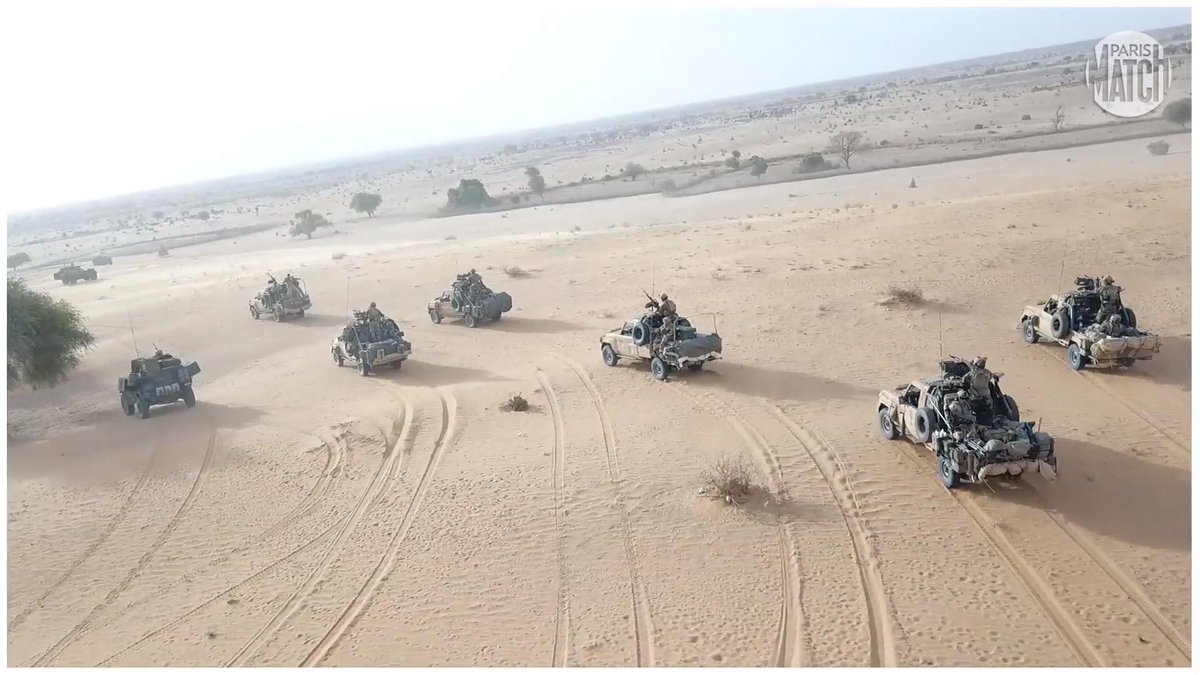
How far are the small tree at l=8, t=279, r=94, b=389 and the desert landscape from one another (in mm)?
787

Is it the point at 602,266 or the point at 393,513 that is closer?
the point at 393,513

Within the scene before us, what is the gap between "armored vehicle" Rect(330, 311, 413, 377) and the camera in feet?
65.7

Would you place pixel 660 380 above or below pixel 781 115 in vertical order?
below

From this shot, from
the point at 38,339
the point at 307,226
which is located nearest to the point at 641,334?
the point at 38,339

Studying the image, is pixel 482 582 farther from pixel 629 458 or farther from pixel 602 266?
pixel 602 266

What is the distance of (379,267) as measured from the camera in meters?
37.4

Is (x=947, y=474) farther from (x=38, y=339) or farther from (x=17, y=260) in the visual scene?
(x=17, y=260)

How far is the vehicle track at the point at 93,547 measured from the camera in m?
10.1

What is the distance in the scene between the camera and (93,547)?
11.8 m

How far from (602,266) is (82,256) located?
50.6 m

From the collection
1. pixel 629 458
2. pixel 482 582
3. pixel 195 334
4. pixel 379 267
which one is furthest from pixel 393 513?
pixel 379 267

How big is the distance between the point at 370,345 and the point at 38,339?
8.05 metres

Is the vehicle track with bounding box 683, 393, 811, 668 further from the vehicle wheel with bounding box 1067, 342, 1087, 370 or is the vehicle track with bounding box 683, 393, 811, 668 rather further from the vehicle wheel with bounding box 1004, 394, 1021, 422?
the vehicle wheel with bounding box 1067, 342, 1087, 370

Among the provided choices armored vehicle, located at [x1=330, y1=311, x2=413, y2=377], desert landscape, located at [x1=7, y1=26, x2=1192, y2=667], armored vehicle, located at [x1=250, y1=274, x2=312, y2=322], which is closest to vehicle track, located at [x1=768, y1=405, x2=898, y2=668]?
desert landscape, located at [x1=7, y1=26, x2=1192, y2=667]
